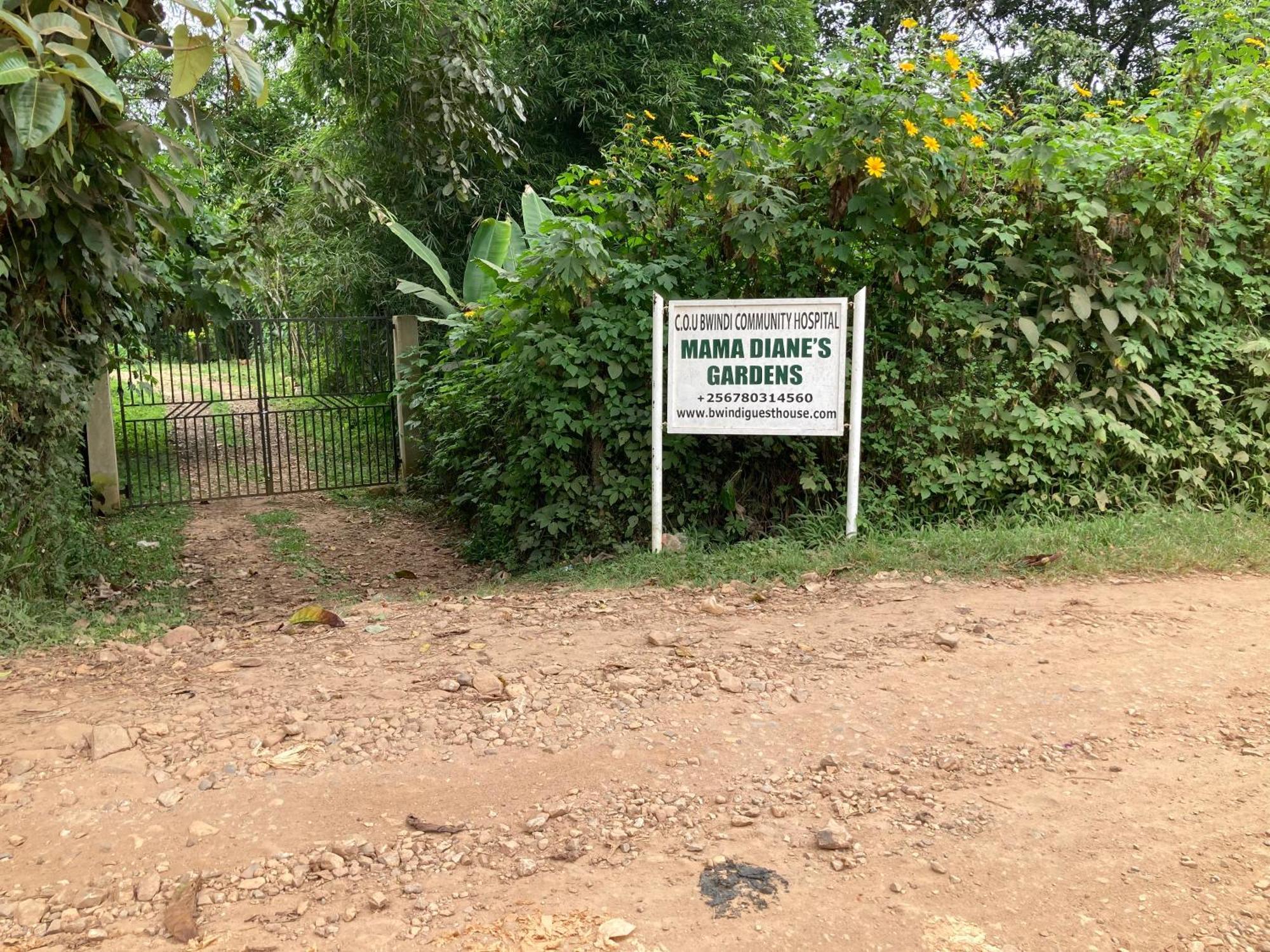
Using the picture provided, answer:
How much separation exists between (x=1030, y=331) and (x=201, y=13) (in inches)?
195

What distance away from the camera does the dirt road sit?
2.64m

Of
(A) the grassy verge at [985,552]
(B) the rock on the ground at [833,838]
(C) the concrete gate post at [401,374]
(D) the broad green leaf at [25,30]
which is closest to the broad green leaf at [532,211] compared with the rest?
(C) the concrete gate post at [401,374]

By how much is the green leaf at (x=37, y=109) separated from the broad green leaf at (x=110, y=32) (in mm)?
695

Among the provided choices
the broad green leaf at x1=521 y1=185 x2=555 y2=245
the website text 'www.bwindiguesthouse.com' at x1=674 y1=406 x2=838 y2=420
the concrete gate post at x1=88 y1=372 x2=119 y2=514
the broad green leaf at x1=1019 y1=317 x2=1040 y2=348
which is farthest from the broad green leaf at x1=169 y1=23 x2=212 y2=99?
the concrete gate post at x1=88 y1=372 x2=119 y2=514

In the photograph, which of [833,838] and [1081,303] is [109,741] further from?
[1081,303]

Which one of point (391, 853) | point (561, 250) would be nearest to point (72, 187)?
point (561, 250)

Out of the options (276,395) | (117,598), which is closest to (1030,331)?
(117,598)

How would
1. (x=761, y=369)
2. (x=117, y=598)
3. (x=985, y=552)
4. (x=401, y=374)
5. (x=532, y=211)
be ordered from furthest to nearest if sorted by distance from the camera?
1. (x=401, y=374)
2. (x=532, y=211)
3. (x=117, y=598)
4. (x=761, y=369)
5. (x=985, y=552)

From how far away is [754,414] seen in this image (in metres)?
6.19

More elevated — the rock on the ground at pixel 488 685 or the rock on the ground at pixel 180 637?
the rock on the ground at pixel 488 685

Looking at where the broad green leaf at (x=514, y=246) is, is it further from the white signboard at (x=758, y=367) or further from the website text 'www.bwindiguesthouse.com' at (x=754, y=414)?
the website text 'www.bwindiguesthouse.com' at (x=754, y=414)

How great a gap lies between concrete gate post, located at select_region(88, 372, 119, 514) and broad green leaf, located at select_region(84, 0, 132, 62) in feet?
20.3

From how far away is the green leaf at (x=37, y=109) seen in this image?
10.6 feet

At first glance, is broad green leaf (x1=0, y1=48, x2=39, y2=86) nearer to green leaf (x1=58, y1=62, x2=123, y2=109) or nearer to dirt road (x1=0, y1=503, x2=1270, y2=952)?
green leaf (x1=58, y1=62, x2=123, y2=109)
